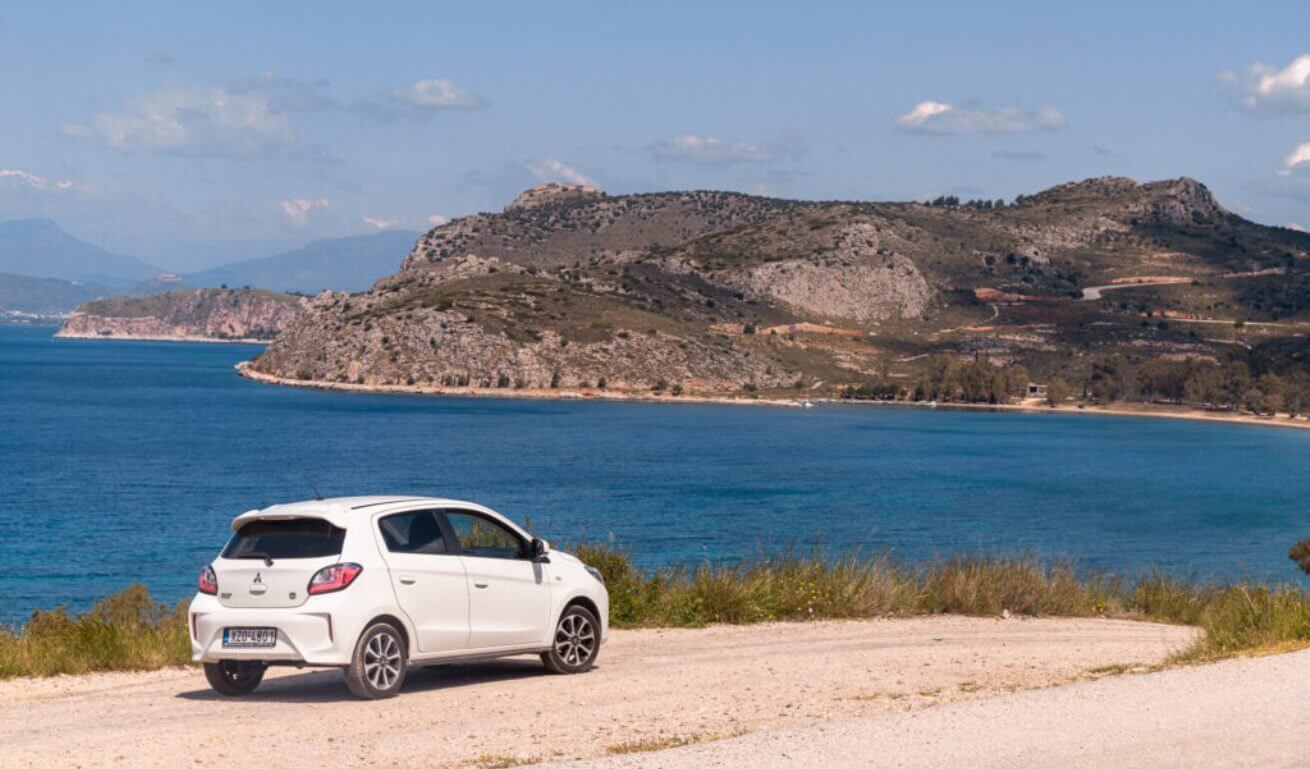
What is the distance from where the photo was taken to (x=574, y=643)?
14930mm

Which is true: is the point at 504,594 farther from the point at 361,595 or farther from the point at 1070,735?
the point at 1070,735

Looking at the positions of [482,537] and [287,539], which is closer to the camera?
[287,539]

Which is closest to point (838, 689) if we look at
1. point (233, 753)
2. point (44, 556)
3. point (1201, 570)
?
point (233, 753)

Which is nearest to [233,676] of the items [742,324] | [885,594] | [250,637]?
[250,637]

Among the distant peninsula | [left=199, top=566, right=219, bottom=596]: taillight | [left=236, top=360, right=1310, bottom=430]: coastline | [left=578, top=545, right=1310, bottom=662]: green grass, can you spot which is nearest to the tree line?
the distant peninsula

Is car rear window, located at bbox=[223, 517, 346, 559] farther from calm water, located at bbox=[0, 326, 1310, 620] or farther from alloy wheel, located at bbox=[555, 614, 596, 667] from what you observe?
calm water, located at bbox=[0, 326, 1310, 620]

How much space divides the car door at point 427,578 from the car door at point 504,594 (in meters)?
0.14

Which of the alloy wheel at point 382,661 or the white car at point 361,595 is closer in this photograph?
the white car at point 361,595

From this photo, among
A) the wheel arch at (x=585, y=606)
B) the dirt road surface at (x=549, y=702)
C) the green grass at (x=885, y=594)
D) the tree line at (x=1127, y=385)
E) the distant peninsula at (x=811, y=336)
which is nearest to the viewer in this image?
the dirt road surface at (x=549, y=702)

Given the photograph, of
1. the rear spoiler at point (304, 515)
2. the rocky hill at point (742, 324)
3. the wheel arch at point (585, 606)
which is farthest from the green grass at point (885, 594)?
the rocky hill at point (742, 324)

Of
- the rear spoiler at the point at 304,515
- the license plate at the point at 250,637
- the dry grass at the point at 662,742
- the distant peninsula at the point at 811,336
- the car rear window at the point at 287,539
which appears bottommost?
the dry grass at the point at 662,742

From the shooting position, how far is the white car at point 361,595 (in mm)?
12586

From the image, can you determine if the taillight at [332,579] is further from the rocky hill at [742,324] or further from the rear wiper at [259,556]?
the rocky hill at [742,324]

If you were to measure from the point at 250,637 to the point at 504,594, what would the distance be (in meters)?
2.57
